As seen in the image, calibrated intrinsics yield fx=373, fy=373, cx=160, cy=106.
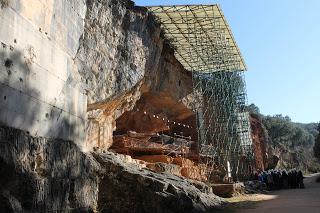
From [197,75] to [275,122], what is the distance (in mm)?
36633

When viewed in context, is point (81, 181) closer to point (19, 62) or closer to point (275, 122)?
point (19, 62)

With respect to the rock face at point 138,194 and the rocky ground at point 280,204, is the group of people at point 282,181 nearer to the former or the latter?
the rocky ground at point 280,204

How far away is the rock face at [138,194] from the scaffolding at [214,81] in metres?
10.6

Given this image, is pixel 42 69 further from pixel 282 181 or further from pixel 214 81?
pixel 214 81

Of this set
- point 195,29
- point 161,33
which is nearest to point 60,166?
point 161,33

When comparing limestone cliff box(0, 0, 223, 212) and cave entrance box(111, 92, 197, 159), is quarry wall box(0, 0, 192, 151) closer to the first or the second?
limestone cliff box(0, 0, 223, 212)

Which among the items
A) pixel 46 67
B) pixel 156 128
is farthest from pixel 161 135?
pixel 46 67

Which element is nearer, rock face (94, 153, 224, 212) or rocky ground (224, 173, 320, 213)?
rock face (94, 153, 224, 212)

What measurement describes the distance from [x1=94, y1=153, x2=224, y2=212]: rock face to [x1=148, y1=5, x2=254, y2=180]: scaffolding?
10.6m

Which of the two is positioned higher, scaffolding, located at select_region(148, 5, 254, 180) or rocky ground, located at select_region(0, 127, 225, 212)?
scaffolding, located at select_region(148, 5, 254, 180)

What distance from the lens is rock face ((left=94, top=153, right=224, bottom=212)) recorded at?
8.95m

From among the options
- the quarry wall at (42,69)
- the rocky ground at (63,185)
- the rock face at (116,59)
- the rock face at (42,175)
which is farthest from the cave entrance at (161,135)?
the quarry wall at (42,69)

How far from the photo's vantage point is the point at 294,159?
45.0m

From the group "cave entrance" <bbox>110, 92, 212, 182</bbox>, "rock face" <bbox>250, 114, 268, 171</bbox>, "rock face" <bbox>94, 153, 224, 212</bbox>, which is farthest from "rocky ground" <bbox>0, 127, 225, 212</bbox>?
"rock face" <bbox>250, 114, 268, 171</bbox>
